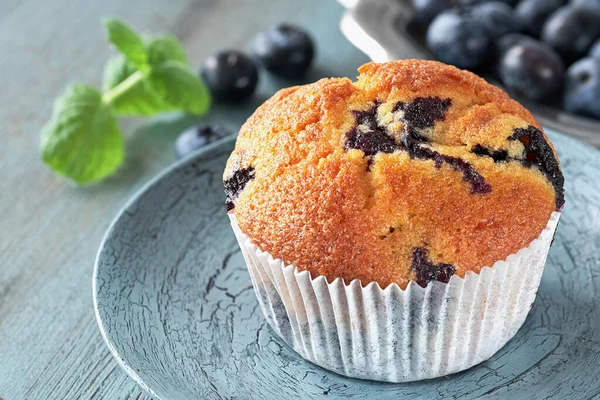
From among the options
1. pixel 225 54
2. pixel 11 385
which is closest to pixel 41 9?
pixel 225 54

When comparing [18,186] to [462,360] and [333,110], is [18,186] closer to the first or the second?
[333,110]

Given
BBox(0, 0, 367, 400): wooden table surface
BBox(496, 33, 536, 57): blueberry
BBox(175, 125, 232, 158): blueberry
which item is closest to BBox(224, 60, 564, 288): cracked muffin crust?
BBox(0, 0, 367, 400): wooden table surface

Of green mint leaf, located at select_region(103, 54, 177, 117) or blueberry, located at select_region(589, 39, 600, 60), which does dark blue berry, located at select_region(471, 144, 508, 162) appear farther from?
green mint leaf, located at select_region(103, 54, 177, 117)

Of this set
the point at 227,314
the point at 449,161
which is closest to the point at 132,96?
the point at 227,314

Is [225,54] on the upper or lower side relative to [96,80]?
upper

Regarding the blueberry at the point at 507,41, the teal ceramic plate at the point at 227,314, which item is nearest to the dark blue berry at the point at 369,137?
the teal ceramic plate at the point at 227,314

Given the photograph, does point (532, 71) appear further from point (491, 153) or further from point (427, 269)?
point (427, 269)

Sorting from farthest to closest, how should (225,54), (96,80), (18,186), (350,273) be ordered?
(96,80)
(225,54)
(18,186)
(350,273)
